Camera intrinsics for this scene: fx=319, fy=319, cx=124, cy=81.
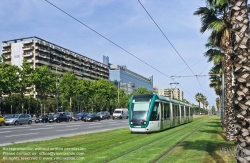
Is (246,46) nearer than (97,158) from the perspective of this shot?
Yes

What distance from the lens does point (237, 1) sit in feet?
19.0

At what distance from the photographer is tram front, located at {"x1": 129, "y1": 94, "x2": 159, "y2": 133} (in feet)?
79.3

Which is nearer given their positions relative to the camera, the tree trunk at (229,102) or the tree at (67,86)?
the tree trunk at (229,102)

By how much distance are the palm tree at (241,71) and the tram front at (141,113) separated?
18761mm

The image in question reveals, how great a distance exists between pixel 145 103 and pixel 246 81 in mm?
19432

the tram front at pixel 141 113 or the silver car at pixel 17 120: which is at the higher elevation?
the tram front at pixel 141 113

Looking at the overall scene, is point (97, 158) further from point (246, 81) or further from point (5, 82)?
point (5, 82)

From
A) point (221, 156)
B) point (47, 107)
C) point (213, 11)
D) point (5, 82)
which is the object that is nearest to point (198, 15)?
point (213, 11)

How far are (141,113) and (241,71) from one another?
1913cm

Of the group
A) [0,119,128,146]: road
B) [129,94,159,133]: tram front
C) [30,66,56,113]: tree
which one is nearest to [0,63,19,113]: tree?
[30,66,56,113]: tree

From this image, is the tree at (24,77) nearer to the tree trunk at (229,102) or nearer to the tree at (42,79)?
the tree at (42,79)

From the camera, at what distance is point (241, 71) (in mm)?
5500

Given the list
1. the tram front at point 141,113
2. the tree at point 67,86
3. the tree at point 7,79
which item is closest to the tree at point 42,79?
the tree at point 7,79

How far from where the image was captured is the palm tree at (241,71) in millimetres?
5342
